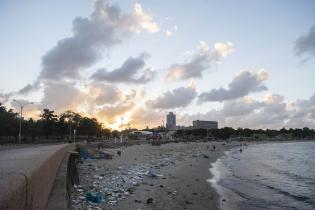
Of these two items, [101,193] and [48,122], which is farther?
[48,122]

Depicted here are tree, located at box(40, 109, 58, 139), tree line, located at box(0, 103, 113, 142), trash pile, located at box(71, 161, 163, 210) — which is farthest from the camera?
tree, located at box(40, 109, 58, 139)

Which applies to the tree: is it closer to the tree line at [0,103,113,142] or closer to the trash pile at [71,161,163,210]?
the tree line at [0,103,113,142]

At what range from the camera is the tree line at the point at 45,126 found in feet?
277

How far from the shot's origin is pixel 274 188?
76.4 ft

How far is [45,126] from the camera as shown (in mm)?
108062

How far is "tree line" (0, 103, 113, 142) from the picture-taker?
8450cm

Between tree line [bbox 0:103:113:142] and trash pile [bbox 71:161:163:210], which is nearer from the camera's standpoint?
trash pile [bbox 71:161:163:210]

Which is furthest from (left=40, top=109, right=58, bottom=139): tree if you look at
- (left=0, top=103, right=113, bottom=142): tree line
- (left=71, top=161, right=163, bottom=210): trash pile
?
(left=71, top=161, right=163, bottom=210): trash pile

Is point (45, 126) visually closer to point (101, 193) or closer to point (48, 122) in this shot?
point (48, 122)

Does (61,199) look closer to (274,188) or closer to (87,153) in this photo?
(274,188)

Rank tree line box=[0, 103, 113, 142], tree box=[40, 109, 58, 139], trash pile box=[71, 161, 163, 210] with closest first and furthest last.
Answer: trash pile box=[71, 161, 163, 210] < tree line box=[0, 103, 113, 142] < tree box=[40, 109, 58, 139]

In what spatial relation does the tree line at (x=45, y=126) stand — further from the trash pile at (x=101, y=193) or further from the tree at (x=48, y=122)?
the trash pile at (x=101, y=193)

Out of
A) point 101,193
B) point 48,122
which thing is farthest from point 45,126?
point 101,193

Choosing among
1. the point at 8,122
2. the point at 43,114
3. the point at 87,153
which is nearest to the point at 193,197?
the point at 87,153
